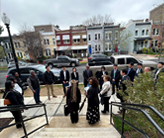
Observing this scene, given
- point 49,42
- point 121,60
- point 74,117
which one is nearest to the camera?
point 74,117

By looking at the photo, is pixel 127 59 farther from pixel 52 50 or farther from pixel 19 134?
pixel 52 50

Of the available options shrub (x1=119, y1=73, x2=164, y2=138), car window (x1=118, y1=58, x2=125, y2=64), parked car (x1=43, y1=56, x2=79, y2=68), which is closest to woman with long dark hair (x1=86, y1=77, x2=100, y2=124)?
shrub (x1=119, y1=73, x2=164, y2=138)

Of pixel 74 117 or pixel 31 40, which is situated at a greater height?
pixel 31 40

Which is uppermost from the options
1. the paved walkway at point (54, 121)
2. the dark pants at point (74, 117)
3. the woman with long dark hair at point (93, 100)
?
the woman with long dark hair at point (93, 100)

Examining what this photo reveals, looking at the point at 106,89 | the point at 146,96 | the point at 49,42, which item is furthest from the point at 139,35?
the point at 146,96

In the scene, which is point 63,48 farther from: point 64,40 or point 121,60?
point 121,60

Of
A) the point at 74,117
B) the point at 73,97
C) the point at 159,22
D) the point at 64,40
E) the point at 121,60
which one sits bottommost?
the point at 74,117

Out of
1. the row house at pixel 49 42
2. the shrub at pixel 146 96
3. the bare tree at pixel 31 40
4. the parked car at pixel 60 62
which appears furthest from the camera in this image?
the row house at pixel 49 42

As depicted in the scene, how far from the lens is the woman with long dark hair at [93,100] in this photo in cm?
261

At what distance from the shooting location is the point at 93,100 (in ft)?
8.87

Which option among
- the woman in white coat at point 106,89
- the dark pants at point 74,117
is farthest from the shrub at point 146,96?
the dark pants at point 74,117

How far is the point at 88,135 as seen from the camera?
89.3 inches

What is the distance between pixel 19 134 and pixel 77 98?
1996 mm

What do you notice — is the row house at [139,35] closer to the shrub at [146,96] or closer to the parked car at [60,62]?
the parked car at [60,62]
